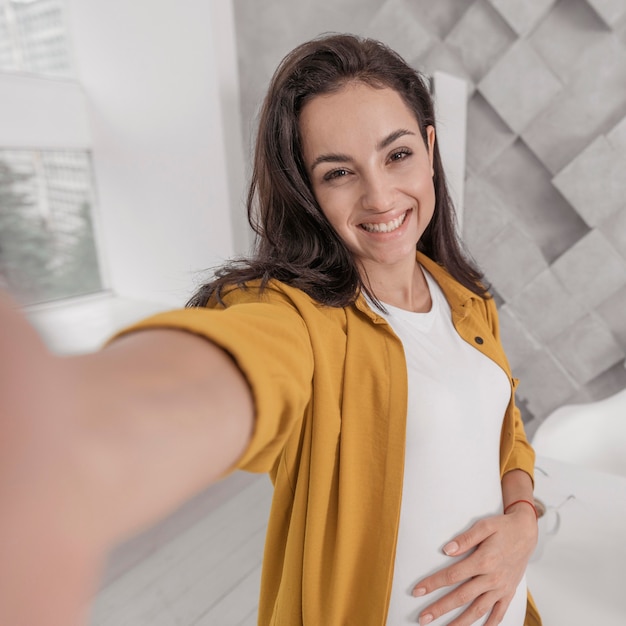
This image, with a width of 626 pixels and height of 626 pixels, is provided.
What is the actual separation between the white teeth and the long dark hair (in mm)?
39

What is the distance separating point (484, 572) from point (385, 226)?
0.41 meters

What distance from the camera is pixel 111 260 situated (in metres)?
2.34

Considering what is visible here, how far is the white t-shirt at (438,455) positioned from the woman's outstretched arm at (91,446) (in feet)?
1.14

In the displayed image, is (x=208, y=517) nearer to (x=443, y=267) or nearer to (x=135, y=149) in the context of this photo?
(x=443, y=267)

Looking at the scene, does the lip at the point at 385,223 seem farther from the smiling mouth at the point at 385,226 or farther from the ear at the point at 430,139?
the ear at the point at 430,139

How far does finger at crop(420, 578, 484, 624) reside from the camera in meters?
0.56

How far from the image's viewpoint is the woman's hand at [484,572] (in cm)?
56

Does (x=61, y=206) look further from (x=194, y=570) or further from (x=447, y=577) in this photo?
(x=447, y=577)

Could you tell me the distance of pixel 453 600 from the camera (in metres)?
0.56

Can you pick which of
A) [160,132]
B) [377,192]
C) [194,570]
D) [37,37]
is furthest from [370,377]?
[37,37]

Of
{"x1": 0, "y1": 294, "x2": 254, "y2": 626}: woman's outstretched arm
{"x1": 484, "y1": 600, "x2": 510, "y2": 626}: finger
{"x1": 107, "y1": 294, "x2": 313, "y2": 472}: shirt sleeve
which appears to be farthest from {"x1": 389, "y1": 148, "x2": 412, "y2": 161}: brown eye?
{"x1": 484, "y1": 600, "x2": 510, "y2": 626}: finger

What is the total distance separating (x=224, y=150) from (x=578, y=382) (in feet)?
4.55

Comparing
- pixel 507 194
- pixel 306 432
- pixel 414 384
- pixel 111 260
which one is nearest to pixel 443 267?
pixel 414 384

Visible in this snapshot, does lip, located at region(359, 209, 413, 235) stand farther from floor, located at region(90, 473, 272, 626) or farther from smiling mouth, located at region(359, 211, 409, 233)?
floor, located at region(90, 473, 272, 626)
